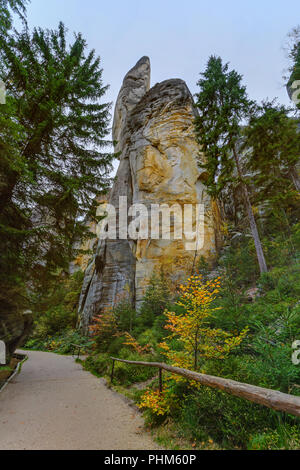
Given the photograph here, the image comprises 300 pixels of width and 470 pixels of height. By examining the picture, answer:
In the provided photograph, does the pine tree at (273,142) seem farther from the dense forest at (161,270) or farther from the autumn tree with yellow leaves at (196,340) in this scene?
the autumn tree with yellow leaves at (196,340)

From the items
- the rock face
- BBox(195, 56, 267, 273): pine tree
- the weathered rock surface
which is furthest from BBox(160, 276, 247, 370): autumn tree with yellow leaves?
the rock face

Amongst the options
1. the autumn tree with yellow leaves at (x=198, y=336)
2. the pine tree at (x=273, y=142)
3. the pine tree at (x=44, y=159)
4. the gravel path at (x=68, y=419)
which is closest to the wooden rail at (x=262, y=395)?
the autumn tree with yellow leaves at (x=198, y=336)

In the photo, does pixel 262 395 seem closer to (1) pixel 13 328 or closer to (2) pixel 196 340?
(2) pixel 196 340

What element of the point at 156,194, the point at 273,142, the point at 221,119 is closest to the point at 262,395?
the point at 221,119

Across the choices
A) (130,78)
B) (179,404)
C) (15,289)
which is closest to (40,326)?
(15,289)

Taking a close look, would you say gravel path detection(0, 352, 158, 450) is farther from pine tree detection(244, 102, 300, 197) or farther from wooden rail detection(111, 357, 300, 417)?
pine tree detection(244, 102, 300, 197)

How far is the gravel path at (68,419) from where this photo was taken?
9.65 ft

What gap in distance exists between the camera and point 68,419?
12.6 feet

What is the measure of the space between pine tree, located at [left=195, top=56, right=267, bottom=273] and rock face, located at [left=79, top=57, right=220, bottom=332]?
14.1 feet

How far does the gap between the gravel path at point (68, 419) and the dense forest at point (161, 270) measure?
43 cm

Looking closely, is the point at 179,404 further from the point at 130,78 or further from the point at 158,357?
the point at 130,78

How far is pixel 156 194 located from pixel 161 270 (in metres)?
6.38

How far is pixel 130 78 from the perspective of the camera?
1173 inches

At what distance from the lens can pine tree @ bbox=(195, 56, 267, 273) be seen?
11.3 meters
